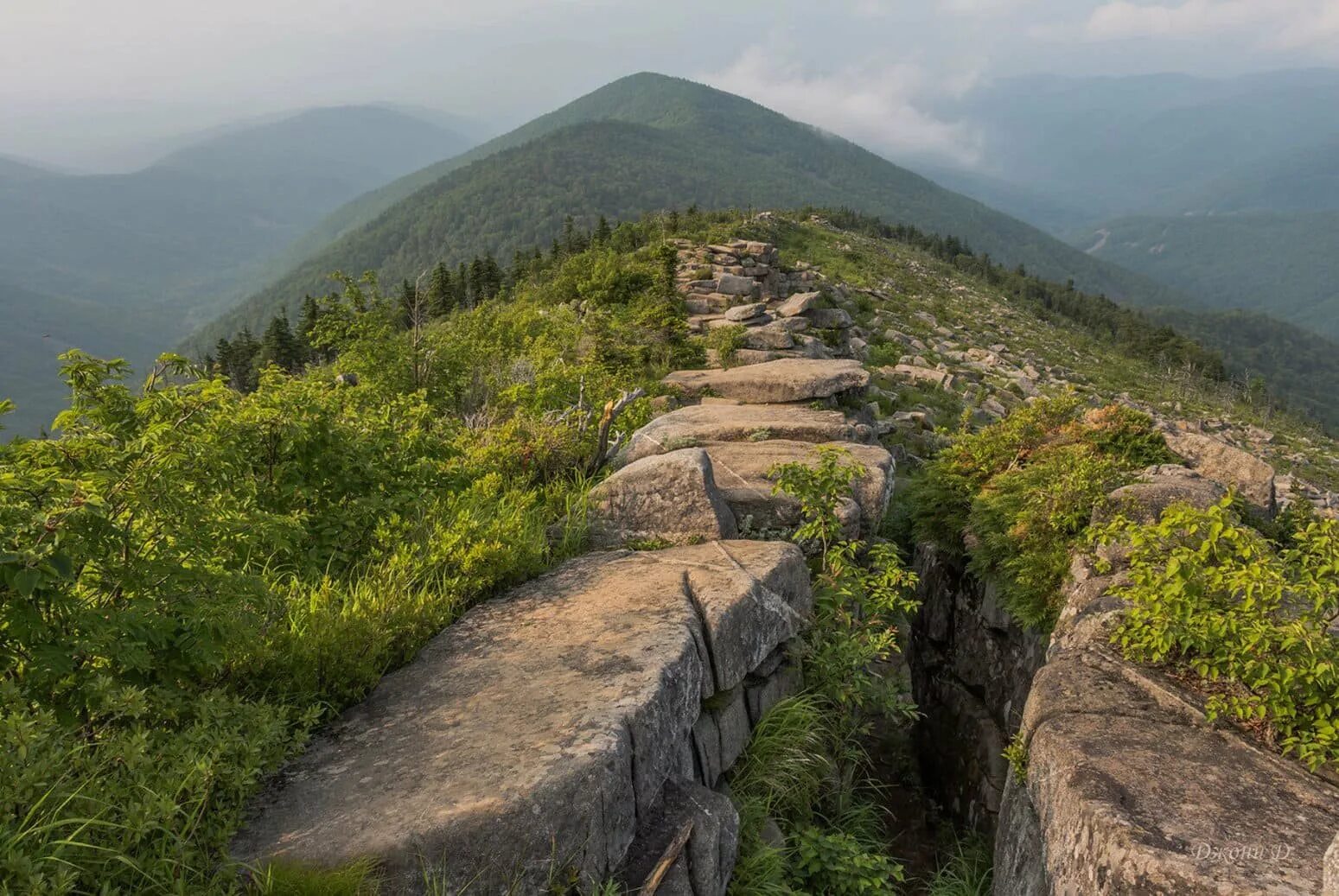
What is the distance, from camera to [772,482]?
812 cm

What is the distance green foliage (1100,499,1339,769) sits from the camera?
14.1 ft

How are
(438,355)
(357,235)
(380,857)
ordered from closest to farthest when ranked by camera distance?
(380,857)
(438,355)
(357,235)

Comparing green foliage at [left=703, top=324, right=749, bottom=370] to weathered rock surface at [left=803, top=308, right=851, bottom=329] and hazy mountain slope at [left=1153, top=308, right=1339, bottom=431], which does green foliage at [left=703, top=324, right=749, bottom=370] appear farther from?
hazy mountain slope at [left=1153, top=308, right=1339, bottom=431]

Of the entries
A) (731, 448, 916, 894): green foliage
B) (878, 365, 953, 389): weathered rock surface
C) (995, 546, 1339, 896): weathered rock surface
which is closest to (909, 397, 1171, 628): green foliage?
(731, 448, 916, 894): green foliage

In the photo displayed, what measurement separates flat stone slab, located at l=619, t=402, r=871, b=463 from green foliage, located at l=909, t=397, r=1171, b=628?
4.85 feet

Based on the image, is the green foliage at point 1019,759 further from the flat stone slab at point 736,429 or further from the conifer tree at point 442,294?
the conifer tree at point 442,294

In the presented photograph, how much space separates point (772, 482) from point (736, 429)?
224cm

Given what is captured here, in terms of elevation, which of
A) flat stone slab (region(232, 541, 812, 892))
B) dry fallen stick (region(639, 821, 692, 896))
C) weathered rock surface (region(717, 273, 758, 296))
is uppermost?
weathered rock surface (region(717, 273, 758, 296))

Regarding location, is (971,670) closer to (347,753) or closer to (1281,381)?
(347,753)

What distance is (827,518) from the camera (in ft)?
23.1

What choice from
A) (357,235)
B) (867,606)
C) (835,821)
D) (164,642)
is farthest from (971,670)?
(357,235)

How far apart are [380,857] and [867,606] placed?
15.2 ft

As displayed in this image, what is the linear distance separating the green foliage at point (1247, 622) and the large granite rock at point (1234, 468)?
14.6 feet

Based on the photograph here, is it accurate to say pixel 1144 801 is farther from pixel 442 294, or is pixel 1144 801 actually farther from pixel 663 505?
pixel 442 294
